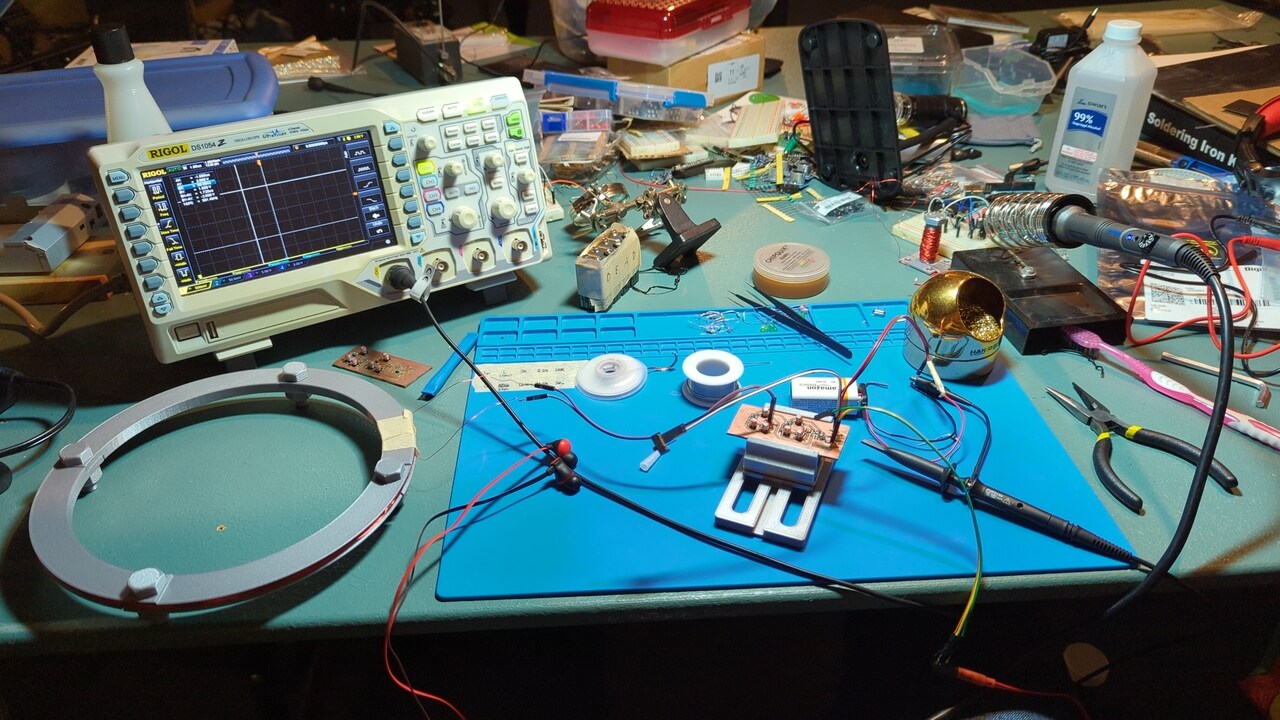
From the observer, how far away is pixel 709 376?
1.01 metres

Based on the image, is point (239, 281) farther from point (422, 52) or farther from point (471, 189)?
point (422, 52)

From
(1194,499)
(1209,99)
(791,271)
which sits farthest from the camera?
(1209,99)

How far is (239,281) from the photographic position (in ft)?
3.34

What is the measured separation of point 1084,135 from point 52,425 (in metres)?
1.66

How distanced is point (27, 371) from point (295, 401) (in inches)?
16.1

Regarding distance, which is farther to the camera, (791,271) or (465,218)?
(791,271)

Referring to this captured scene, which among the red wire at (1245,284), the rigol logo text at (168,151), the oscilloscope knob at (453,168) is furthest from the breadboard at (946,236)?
the rigol logo text at (168,151)

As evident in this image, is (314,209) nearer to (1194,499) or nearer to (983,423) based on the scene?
(983,423)

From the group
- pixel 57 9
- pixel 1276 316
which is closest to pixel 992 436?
pixel 1276 316

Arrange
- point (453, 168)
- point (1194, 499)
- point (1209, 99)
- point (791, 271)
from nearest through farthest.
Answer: point (1194, 499) < point (453, 168) < point (791, 271) < point (1209, 99)

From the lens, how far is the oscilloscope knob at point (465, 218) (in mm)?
1107

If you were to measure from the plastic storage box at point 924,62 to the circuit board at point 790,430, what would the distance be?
1238mm

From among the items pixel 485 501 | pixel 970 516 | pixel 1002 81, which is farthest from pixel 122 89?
pixel 1002 81

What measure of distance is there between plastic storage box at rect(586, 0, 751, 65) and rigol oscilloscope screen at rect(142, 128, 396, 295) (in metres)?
0.91
